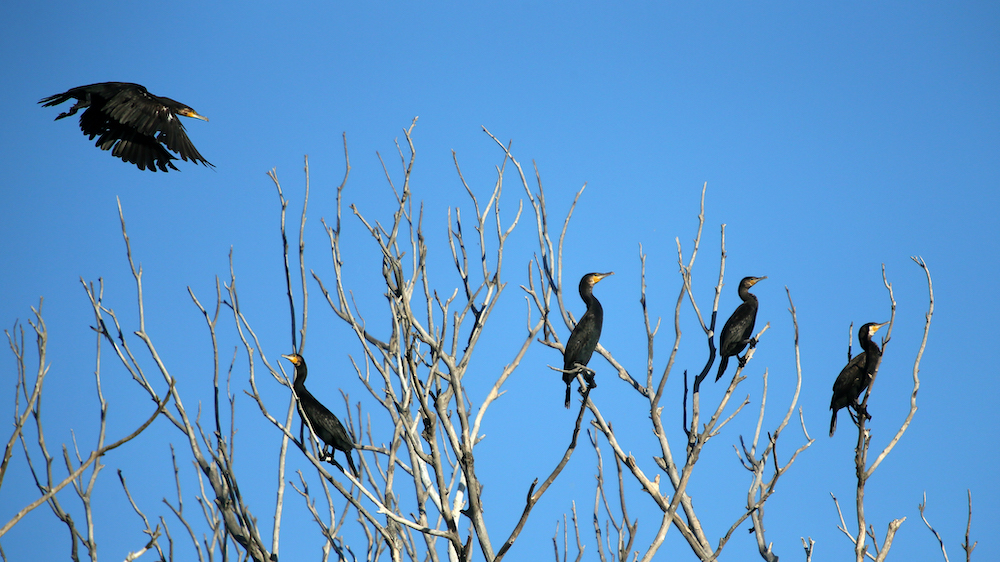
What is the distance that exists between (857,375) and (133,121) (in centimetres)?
512

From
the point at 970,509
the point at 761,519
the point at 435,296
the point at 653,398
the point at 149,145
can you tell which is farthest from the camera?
the point at 149,145

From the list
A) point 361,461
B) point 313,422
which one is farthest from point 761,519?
point 313,422

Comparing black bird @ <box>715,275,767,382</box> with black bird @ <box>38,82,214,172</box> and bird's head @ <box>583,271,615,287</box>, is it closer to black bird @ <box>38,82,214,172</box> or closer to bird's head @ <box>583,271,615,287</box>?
bird's head @ <box>583,271,615,287</box>

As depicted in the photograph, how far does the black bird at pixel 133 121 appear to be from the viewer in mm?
4496

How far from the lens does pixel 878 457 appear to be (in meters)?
3.98

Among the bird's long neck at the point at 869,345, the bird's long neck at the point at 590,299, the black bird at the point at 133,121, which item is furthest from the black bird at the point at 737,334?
the black bird at the point at 133,121

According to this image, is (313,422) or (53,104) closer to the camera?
(53,104)

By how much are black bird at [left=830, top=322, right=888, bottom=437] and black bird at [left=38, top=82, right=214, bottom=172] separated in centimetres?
463

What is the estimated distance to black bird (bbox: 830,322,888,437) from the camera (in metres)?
5.47

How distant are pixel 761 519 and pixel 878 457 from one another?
86 centimetres

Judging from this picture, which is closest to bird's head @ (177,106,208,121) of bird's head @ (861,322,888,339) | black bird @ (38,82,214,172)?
black bird @ (38,82,214,172)

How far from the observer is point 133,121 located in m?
4.57

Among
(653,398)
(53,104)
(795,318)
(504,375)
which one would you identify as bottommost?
(504,375)

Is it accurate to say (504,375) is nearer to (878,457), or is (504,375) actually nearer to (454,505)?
(454,505)
